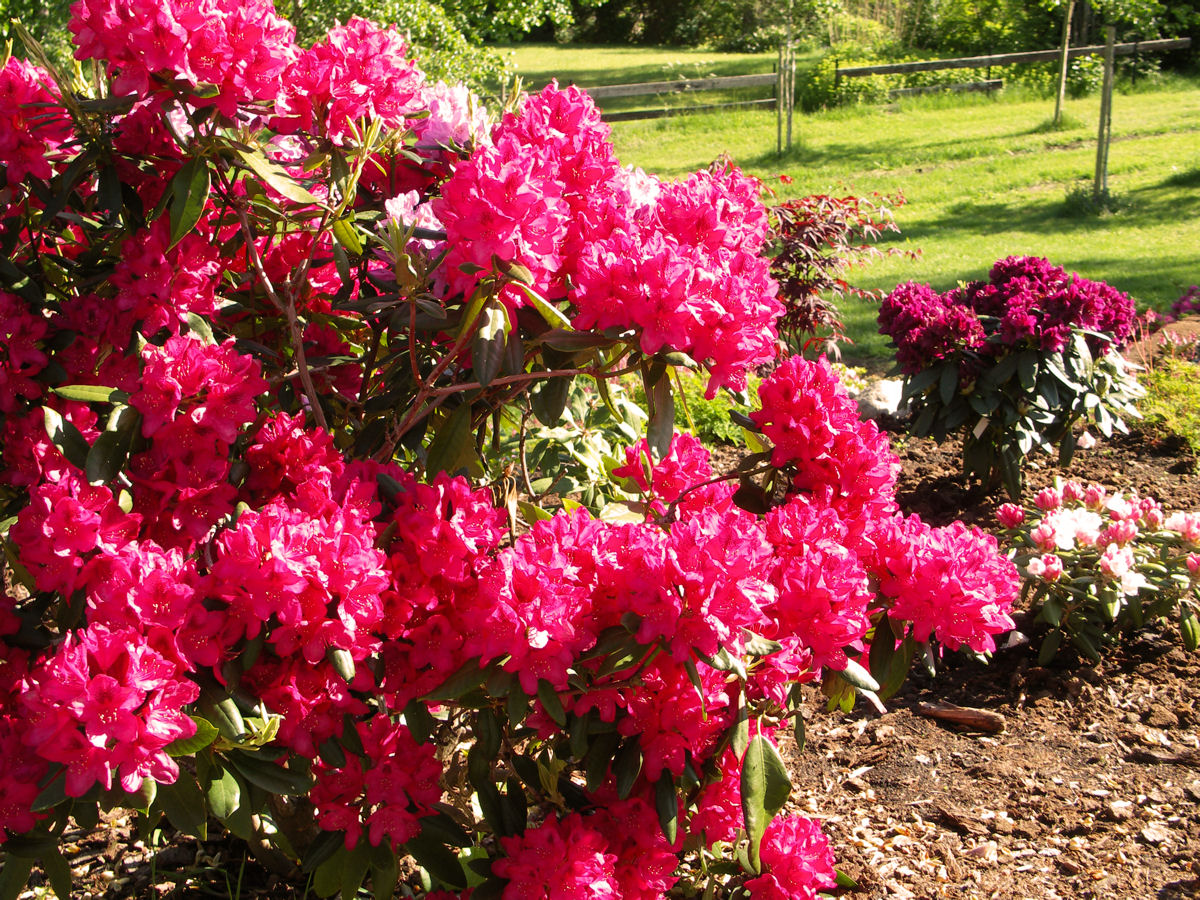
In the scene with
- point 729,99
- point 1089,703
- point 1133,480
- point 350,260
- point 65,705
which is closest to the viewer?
point 65,705

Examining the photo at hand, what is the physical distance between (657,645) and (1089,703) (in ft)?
7.22

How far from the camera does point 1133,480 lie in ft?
15.3

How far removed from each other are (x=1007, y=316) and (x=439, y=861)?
3343 mm

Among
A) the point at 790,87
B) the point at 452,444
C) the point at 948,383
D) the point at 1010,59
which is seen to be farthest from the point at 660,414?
the point at 1010,59

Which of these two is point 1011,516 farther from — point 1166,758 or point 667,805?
point 667,805

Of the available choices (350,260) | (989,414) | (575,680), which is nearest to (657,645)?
(575,680)

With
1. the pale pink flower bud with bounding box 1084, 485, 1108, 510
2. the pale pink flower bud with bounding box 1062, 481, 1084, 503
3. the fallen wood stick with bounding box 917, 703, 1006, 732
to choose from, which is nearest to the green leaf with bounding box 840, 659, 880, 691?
the fallen wood stick with bounding box 917, 703, 1006, 732

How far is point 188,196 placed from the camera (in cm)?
169

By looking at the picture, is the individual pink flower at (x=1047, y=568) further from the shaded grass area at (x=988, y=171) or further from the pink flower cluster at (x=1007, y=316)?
the shaded grass area at (x=988, y=171)

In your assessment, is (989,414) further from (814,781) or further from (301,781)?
(301,781)

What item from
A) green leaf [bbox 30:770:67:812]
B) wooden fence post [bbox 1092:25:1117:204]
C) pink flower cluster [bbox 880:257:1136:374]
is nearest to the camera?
green leaf [bbox 30:770:67:812]

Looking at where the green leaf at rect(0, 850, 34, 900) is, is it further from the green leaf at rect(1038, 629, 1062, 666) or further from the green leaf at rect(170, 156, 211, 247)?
the green leaf at rect(1038, 629, 1062, 666)

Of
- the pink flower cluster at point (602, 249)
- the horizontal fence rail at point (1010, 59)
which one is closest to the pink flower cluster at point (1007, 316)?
the pink flower cluster at point (602, 249)

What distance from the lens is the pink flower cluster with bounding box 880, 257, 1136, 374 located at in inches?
166
